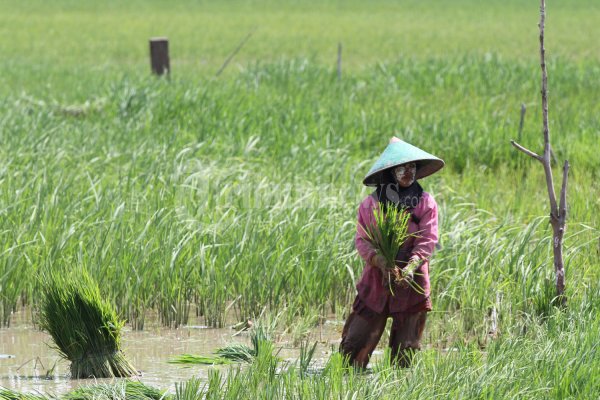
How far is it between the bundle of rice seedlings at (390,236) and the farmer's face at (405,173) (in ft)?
0.45

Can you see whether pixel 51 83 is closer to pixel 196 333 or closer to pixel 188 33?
pixel 196 333

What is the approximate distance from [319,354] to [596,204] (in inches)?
122

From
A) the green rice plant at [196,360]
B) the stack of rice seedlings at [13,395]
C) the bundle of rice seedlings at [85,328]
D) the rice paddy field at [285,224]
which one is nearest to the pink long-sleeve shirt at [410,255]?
the rice paddy field at [285,224]

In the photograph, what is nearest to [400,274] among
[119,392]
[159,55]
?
[119,392]

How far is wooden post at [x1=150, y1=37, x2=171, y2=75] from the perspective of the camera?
14.6 metres

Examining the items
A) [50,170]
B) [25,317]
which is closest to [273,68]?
[50,170]

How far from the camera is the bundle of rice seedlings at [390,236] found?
441 centimetres

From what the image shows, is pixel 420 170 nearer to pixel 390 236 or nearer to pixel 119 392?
pixel 390 236

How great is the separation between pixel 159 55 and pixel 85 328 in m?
10.6

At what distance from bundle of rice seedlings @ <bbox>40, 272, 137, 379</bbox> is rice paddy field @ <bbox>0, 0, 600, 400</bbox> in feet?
0.26

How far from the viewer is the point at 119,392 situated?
13.0 feet

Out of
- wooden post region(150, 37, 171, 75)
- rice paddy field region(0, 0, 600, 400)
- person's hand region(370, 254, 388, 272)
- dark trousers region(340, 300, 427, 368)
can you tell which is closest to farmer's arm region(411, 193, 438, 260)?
person's hand region(370, 254, 388, 272)

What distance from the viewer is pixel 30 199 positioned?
6578mm

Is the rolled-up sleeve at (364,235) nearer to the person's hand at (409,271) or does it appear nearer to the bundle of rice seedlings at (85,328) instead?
the person's hand at (409,271)
